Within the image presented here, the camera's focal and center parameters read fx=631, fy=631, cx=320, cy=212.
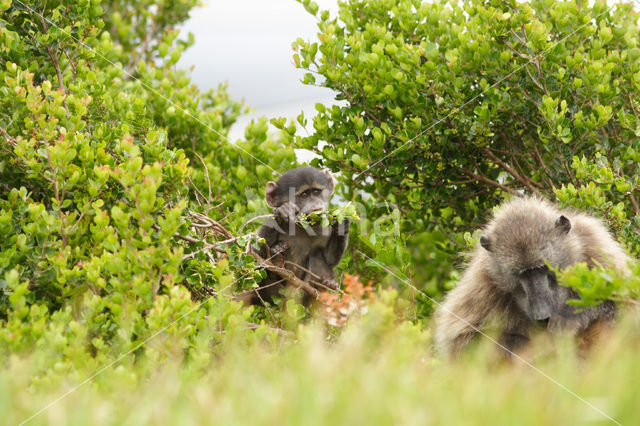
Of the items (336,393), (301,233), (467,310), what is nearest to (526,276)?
(467,310)

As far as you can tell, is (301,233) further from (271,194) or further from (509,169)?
(509,169)

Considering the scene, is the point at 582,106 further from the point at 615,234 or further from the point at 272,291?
the point at 272,291

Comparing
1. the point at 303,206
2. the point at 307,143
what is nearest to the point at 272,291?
the point at 303,206

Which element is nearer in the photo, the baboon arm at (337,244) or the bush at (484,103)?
the bush at (484,103)

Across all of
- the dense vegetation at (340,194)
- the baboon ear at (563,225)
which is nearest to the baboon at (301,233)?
the dense vegetation at (340,194)

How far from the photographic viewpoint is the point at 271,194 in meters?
5.80

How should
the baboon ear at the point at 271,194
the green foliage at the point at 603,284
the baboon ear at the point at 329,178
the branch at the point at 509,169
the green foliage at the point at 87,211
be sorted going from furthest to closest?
the baboon ear at the point at 329,178 → the baboon ear at the point at 271,194 → the branch at the point at 509,169 → the green foliage at the point at 87,211 → the green foliage at the point at 603,284

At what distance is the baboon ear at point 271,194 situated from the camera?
18.9 feet

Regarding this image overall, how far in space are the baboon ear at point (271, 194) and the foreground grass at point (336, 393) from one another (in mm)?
3003

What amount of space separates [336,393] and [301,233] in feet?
12.4

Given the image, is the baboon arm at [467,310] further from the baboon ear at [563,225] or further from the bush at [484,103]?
the bush at [484,103]

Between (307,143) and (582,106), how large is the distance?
225cm

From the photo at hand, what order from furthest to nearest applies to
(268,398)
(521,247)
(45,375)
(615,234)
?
(615,234), (521,247), (45,375), (268,398)

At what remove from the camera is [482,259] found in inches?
163
